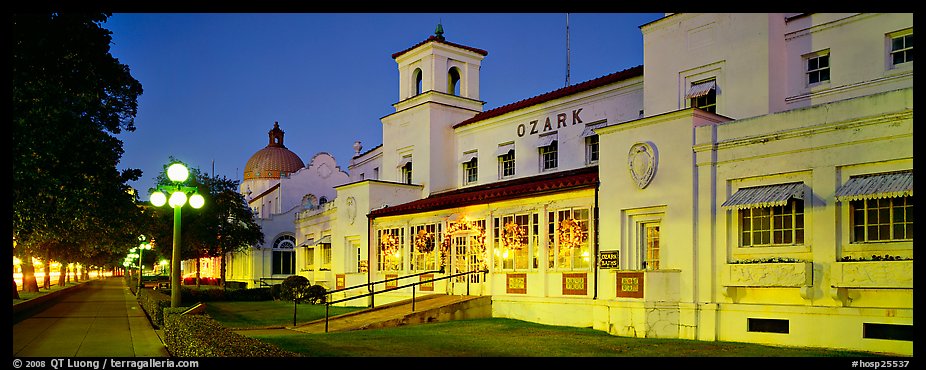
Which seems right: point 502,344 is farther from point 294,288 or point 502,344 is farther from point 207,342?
point 294,288

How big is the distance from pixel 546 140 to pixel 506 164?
8.75 ft

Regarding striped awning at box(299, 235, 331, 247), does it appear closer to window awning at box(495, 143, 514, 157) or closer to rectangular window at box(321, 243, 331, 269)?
rectangular window at box(321, 243, 331, 269)

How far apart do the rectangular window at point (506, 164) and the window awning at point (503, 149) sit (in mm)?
110

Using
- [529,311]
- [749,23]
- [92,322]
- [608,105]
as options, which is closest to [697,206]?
[749,23]

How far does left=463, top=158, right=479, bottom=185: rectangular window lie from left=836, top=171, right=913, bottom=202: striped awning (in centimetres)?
1973

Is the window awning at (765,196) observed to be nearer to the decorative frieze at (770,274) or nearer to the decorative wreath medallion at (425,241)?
the decorative frieze at (770,274)

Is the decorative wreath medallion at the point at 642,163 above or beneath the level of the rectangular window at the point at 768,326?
above

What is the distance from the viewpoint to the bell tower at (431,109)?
35000 mm

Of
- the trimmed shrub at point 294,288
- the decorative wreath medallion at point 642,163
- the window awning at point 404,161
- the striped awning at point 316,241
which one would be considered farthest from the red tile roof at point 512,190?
the striped awning at point 316,241

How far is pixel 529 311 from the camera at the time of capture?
958 inches

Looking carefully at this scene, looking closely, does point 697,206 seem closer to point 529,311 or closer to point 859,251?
point 859,251

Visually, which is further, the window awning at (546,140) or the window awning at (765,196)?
the window awning at (546,140)

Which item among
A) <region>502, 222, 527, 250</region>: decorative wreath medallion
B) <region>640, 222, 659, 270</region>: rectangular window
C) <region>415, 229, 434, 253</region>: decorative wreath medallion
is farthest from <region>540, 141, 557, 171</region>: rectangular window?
<region>640, 222, 659, 270</region>: rectangular window
